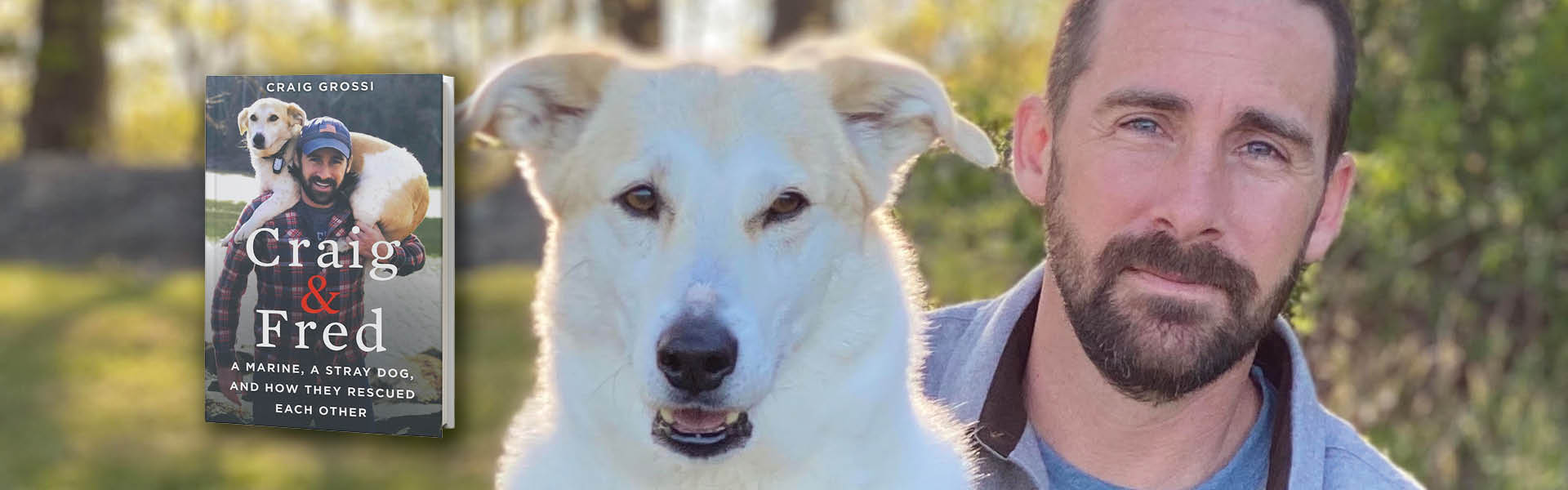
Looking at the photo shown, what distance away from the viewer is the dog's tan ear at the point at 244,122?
2.20 meters

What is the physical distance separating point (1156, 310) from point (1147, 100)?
1.50ft

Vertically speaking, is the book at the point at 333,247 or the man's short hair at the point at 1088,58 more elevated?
the man's short hair at the point at 1088,58

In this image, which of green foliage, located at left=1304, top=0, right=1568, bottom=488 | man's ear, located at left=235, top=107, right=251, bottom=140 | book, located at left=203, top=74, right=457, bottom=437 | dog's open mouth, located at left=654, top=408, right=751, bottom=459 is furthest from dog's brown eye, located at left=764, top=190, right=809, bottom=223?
green foliage, located at left=1304, top=0, right=1568, bottom=488

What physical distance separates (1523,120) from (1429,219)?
62 centimetres

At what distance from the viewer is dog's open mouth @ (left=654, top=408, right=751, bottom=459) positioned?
2.29 m

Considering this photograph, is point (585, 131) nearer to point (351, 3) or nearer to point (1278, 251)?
point (1278, 251)

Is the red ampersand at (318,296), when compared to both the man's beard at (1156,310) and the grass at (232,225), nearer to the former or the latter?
the grass at (232,225)

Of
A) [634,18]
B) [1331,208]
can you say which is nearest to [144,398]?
[634,18]

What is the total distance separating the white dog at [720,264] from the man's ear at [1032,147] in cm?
63

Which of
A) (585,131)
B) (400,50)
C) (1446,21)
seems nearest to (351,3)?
(400,50)

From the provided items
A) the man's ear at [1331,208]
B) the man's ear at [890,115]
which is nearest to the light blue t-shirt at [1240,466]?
the man's ear at [1331,208]

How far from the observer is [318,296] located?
2.24m

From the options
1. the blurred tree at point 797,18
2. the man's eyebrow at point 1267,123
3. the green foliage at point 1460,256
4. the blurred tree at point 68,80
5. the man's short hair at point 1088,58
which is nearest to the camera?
the man's eyebrow at point 1267,123

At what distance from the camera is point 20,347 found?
10.4 metres
